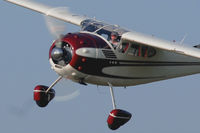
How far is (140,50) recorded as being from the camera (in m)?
29.5

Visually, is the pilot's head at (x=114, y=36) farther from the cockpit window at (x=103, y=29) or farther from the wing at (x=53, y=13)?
the wing at (x=53, y=13)

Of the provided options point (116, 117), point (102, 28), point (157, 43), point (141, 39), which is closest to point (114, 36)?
point (102, 28)

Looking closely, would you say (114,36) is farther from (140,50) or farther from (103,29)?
(140,50)

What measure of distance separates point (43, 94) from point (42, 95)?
65 millimetres

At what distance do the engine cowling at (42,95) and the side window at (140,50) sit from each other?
13.3 feet

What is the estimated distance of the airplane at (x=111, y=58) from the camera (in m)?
27.8

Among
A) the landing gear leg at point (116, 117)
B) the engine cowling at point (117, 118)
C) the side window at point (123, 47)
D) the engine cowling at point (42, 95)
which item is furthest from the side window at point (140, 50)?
the engine cowling at point (42, 95)

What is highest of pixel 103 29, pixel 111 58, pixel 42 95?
pixel 103 29

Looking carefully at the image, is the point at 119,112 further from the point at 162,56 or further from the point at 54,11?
the point at 54,11

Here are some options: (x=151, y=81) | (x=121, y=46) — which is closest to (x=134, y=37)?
(x=121, y=46)

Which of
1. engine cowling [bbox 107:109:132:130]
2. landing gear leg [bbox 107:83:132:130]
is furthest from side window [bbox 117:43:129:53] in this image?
engine cowling [bbox 107:109:132:130]

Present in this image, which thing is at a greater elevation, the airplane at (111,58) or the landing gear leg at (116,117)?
the airplane at (111,58)

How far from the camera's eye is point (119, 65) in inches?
1144

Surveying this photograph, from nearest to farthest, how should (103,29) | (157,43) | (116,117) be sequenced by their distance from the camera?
(157,43), (116,117), (103,29)
